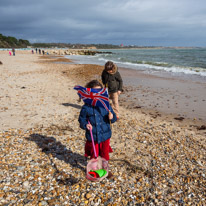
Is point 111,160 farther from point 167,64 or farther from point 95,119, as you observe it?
point 167,64

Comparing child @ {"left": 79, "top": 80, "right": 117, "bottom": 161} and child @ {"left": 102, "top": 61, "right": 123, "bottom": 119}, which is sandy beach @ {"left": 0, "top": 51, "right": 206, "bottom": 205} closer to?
child @ {"left": 79, "top": 80, "right": 117, "bottom": 161}

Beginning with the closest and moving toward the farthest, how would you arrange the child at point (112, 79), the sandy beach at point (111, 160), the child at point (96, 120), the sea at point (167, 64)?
1. the sandy beach at point (111, 160)
2. the child at point (96, 120)
3. the child at point (112, 79)
4. the sea at point (167, 64)

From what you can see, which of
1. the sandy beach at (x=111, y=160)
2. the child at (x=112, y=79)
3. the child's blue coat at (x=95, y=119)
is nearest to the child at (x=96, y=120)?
the child's blue coat at (x=95, y=119)

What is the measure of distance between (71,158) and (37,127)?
7.40ft

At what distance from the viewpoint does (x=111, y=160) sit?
450 centimetres

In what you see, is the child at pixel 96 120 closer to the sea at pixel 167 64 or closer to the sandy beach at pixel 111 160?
the sandy beach at pixel 111 160

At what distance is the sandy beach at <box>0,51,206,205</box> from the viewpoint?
3.38 meters

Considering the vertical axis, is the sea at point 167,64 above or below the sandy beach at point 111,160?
above

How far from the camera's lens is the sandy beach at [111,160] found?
3.38 metres

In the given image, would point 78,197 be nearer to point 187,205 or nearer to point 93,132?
point 93,132

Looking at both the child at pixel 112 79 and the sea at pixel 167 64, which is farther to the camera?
the sea at pixel 167 64

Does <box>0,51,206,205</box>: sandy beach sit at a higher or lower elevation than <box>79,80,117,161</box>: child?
lower

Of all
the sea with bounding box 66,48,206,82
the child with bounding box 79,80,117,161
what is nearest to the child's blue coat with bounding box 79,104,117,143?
the child with bounding box 79,80,117,161

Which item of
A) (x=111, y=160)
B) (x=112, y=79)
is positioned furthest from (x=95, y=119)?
(x=112, y=79)
